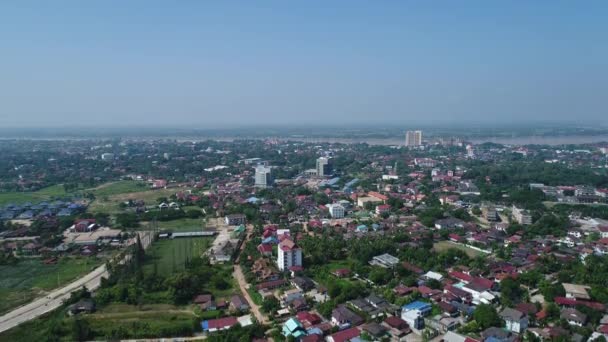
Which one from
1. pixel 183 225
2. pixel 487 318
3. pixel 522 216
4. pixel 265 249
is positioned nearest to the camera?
pixel 487 318

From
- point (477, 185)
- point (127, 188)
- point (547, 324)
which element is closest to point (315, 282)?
point (547, 324)

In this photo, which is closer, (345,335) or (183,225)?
(345,335)

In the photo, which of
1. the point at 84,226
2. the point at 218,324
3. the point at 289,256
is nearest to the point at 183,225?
the point at 84,226

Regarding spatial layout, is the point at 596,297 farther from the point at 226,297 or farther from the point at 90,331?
the point at 90,331

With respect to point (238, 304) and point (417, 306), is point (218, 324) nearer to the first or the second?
point (238, 304)

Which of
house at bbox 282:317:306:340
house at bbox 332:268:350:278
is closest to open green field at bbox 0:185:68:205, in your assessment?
house at bbox 332:268:350:278

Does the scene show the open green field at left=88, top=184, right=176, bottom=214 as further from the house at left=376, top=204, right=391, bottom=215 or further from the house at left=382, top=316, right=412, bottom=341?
the house at left=382, top=316, right=412, bottom=341
